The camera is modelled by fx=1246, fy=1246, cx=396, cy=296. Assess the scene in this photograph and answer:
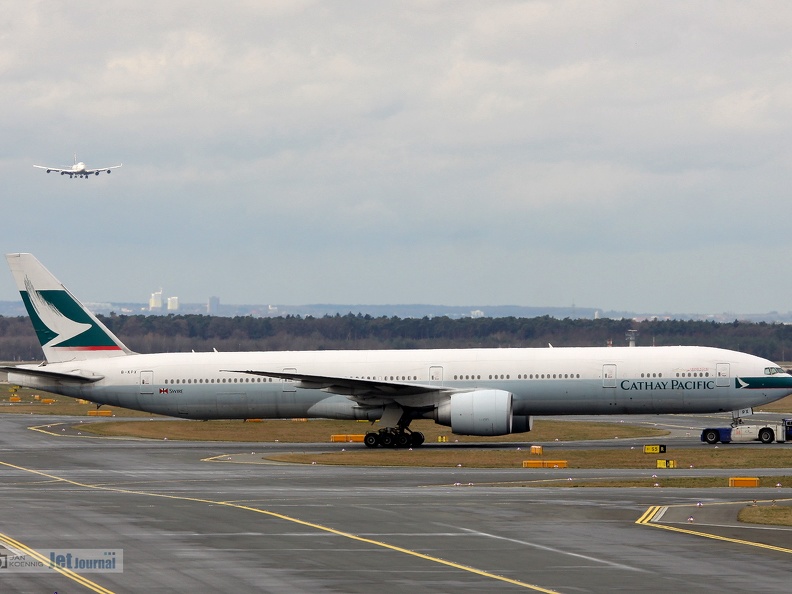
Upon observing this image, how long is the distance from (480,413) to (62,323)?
2188 centimetres

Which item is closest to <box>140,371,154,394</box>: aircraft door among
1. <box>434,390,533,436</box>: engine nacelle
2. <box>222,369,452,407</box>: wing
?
<box>222,369,452,407</box>: wing

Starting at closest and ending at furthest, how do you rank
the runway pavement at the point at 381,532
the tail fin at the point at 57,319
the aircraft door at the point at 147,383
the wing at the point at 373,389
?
the runway pavement at the point at 381,532, the wing at the point at 373,389, the aircraft door at the point at 147,383, the tail fin at the point at 57,319

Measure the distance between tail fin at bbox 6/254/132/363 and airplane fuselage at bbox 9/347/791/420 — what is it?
0.79m

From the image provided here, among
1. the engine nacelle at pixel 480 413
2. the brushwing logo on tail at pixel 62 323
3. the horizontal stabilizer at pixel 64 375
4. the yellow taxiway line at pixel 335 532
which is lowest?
the yellow taxiway line at pixel 335 532

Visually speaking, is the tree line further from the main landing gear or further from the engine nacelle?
the engine nacelle

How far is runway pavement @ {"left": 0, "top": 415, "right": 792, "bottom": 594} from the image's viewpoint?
23.3 m

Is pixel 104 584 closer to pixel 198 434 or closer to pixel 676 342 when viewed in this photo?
pixel 198 434

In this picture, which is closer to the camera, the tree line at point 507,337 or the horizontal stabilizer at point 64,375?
the horizontal stabilizer at point 64,375

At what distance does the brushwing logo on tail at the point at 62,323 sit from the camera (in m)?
61.6

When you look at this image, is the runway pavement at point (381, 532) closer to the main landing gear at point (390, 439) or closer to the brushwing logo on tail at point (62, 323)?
the main landing gear at point (390, 439)

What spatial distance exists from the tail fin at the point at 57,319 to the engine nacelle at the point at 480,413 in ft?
58.6

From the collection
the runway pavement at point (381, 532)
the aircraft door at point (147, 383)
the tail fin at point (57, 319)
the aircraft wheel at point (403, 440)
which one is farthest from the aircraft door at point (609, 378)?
the tail fin at point (57, 319)

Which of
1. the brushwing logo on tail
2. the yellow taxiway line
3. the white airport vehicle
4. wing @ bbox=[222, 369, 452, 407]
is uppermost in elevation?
the brushwing logo on tail

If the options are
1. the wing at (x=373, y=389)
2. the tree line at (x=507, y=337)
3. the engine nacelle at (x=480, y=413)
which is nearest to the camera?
the engine nacelle at (x=480, y=413)
